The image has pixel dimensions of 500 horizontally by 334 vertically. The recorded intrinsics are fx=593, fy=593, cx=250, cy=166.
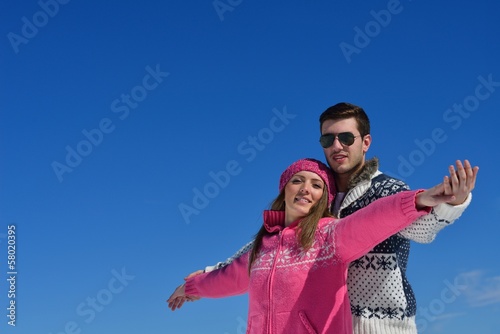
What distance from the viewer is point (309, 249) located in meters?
5.63

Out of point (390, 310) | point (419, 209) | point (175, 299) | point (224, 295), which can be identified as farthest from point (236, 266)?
point (419, 209)

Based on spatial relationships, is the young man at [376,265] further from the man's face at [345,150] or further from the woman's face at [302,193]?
the woman's face at [302,193]

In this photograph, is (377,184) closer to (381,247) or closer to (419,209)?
(381,247)

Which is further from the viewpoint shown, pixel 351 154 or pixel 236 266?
pixel 236 266

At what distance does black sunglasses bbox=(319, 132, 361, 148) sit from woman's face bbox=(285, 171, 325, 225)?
1.63 feet

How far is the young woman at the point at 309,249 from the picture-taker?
5.05 meters

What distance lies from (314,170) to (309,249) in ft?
2.78

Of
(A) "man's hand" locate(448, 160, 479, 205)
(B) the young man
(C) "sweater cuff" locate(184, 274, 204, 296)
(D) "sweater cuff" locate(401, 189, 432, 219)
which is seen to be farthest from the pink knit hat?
(C) "sweater cuff" locate(184, 274, 204, 296)

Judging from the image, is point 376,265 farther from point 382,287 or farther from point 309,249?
point 309,249

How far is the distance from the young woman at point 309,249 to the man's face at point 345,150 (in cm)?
16

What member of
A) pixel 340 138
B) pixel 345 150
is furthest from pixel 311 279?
pixel 340 138

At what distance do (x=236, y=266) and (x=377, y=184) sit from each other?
2.04 m

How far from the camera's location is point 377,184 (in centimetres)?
578

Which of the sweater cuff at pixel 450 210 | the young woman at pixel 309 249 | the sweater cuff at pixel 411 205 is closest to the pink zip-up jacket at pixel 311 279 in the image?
the young woman at pixel 309 249
